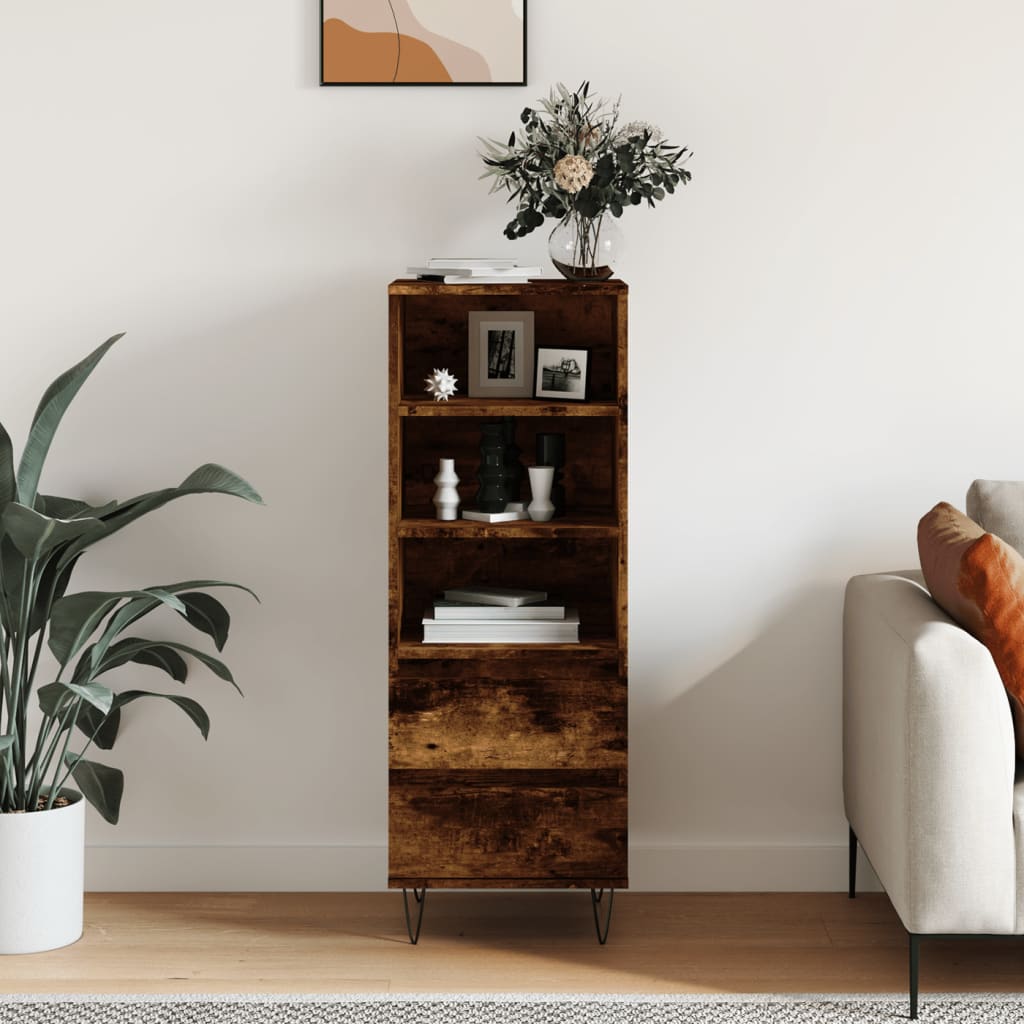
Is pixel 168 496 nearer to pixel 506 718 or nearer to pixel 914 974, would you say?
pixel 506 718

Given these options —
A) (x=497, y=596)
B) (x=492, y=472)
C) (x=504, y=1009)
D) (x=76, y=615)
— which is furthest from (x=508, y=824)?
(x=76, y=615)

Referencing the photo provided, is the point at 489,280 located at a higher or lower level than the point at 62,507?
higher

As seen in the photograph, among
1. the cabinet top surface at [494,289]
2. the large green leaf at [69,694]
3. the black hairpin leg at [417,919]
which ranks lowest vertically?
the black hairpin leg at [417,919]

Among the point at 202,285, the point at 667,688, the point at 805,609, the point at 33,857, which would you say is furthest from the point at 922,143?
the point at 33,857

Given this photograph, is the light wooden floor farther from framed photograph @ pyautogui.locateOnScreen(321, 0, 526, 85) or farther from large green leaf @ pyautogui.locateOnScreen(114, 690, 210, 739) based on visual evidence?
framed photograph @ pyautogui.locateOnScreen(321, 0, 526, 85)

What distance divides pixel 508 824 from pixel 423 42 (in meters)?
1.66

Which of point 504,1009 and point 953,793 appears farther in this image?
point 504,1009

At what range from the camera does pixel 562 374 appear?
2.55 meters

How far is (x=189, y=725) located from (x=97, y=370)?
0.82 m

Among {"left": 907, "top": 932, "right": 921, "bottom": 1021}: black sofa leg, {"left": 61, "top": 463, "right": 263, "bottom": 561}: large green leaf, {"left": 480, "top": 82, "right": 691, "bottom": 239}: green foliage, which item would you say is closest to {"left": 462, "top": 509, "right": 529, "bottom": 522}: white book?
{"left": 61, "top": 463, "right": 263, "bottom": 561}: large green leaf

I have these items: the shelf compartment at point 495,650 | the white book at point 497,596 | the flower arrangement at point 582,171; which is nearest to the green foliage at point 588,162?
the flower arrangement at point 582,171

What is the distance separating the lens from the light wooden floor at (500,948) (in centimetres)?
235

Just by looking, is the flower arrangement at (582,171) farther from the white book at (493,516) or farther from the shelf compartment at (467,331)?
the white book at (493,516)

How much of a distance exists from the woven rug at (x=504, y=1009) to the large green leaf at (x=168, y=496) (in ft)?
2.77
